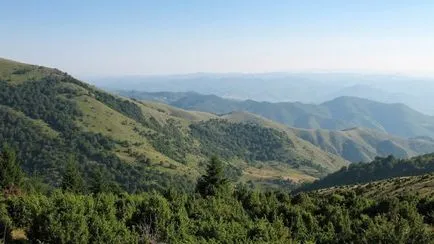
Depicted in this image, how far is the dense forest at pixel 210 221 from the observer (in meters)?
38.1

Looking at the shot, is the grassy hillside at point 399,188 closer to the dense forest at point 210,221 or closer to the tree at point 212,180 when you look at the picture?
the dense forest at point 210,221

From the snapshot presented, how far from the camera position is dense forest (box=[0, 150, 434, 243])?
125 feet

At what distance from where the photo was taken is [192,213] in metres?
54.2

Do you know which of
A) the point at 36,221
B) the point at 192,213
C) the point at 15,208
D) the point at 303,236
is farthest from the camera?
the point at 192,213

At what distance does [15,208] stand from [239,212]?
86.0 ft

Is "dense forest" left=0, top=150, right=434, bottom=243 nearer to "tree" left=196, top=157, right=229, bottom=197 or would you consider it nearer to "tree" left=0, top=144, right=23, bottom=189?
"tree" left=196, top=157, right=229, bottom=197

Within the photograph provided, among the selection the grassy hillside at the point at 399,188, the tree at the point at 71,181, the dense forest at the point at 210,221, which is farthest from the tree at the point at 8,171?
the grassy hillside at the point at 399,188

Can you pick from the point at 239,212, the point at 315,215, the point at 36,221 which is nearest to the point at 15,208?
the point at 36,221

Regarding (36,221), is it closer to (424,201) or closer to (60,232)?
(60,232)

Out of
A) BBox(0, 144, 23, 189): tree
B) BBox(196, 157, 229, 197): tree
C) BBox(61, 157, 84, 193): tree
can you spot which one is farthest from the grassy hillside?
BBox(0, 144, 23, 189): tree

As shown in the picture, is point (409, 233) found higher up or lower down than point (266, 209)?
higher up

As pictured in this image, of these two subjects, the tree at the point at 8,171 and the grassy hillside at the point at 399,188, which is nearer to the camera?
the grassy hillside at the point at 399,188

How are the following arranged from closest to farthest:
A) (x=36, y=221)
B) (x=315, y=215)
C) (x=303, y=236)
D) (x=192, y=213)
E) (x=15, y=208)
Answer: (x=36, y=221) < (x=303, y=236) < (x=15, y=208) < (x=192, y=213) < (x=315, y=215)

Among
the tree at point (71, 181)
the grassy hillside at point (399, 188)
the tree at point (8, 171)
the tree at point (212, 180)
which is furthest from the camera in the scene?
the tree at point (71, 181)
